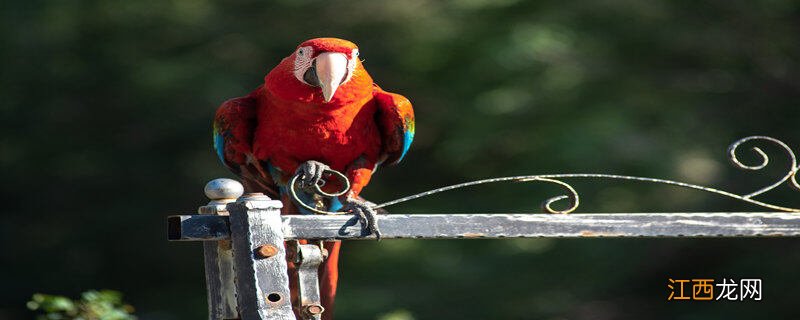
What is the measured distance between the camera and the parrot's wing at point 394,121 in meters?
1.98

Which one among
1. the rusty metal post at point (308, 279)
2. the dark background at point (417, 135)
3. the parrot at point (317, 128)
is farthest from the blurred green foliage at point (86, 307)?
the dark background at point (417, 135)

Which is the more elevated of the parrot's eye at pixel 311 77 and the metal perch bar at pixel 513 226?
the parrot's eye at pixel 311 77

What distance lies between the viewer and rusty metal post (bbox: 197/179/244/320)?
1398 millimetres

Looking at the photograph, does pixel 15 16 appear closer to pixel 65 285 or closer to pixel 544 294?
pixel 65 285

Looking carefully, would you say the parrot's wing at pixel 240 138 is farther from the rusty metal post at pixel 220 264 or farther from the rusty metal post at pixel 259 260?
the rusty metal post at pixel 259 260

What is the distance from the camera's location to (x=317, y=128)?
6.30 feet

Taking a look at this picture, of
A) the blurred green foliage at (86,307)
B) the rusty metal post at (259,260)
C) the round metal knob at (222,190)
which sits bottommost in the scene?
the rusty metal post at (259,260)

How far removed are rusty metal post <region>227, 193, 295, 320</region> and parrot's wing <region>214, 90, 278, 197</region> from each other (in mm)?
738

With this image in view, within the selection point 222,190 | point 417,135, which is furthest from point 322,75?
point 417,135

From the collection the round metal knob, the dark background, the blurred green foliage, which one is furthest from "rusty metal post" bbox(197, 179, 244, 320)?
the dark background

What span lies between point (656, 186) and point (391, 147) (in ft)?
9.14

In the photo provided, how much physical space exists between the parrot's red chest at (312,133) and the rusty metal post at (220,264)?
504 mm

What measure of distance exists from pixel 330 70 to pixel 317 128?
0.46ft

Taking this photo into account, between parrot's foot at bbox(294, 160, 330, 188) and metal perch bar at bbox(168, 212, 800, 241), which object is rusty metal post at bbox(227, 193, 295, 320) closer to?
metal perch bar at bbox(168, 212, 800, 241)
